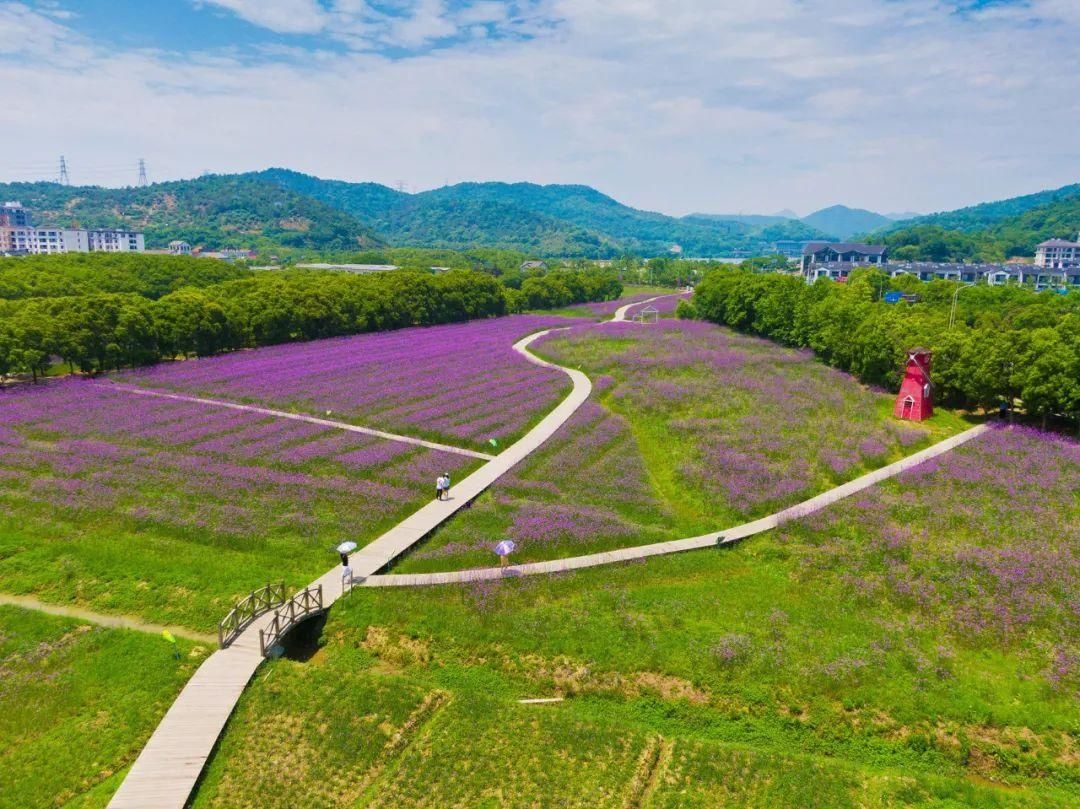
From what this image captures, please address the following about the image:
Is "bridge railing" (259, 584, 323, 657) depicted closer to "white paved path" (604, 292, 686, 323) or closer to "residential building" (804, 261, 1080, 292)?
"white paved path" (604, 292, 686, 323)

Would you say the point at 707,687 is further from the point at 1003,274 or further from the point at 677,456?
the point at 1003,274

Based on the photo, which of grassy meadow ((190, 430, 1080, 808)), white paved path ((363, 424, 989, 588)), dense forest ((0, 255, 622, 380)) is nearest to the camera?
grassy meadow ((190, 430, 1080, 808))

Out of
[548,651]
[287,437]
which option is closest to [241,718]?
[548,651]

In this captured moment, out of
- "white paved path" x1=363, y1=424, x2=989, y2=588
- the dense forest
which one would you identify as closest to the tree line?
"white paved path" x1=363, y1=424, x2=989, y2=588

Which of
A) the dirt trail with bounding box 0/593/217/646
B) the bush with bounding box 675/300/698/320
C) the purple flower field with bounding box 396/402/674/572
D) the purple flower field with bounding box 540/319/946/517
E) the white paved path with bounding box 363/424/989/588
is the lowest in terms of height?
the dirt trail with bounding box 0/593/217/646

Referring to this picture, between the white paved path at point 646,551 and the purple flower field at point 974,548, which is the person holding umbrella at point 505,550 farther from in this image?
the purple flower field at point 974,548

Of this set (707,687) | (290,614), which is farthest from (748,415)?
(290,614)
